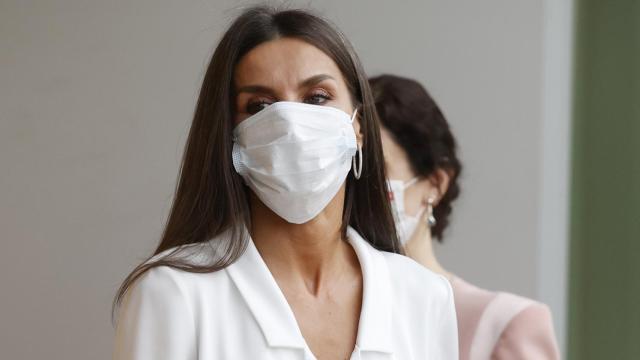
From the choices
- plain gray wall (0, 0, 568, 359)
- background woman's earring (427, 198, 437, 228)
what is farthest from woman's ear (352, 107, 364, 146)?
plain gray wall (0, 0, 568, 359)

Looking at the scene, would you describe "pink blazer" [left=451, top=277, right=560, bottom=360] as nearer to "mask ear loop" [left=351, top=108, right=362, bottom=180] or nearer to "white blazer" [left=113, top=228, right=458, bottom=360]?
"white blazer" [left=113, top=228, right=458, bottom=360]

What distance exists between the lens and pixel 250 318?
191 cm

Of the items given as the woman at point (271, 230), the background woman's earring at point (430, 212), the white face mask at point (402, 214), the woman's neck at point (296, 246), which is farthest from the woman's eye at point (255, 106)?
the background woman's earring at point (430, 212)

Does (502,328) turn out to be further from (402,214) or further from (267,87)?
(267,87)

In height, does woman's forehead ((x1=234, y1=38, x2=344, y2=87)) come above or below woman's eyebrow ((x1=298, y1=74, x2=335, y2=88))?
above

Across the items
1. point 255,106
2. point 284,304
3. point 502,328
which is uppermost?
point 255,106

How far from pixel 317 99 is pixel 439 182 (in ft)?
3.93

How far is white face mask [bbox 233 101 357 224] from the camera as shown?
1908 mm

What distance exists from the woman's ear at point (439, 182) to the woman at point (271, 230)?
1017mm

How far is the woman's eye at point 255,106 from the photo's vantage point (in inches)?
76.2

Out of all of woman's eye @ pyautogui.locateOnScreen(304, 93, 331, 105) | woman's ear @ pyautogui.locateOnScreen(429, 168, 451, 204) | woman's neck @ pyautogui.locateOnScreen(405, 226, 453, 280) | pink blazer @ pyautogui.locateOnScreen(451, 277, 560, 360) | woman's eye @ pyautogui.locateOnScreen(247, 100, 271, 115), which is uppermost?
woman's eye @ pyautogui.locateOnScreen(304, 93, 331, 105)

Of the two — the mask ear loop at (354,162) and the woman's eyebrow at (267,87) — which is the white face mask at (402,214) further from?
the woman's eyebrow at (267,87)

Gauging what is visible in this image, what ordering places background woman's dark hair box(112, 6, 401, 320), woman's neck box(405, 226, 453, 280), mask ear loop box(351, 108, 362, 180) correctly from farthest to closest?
1. woman's neck box(405, 226, 453, 280)
2. mask ear loop box(351, 108, 362, 180)
3. background woman's dark hair box(112, 6, 401, 320)

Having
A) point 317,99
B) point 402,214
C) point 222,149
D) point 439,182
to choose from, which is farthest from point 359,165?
point 439,182
